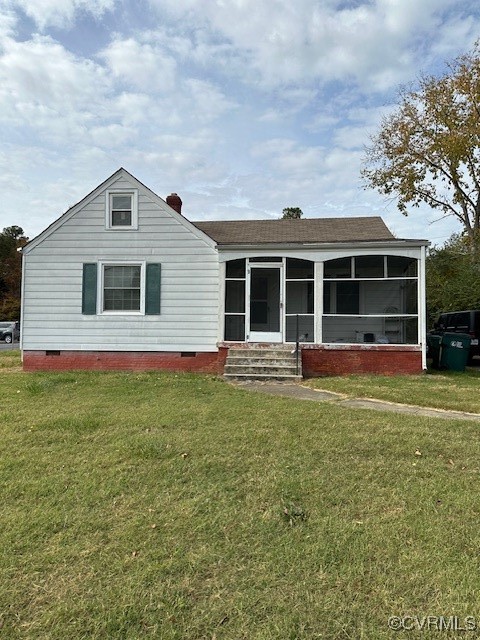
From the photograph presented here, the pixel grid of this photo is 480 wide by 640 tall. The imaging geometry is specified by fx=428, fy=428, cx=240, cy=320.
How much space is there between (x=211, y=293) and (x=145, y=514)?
882cm

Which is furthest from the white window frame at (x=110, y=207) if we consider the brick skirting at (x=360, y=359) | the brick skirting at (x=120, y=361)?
the brick skirting at (x=360, y=359)

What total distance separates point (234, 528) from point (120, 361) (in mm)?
9435

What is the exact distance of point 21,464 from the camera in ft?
13.4

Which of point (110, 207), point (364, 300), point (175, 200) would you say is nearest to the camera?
point (110, 207)

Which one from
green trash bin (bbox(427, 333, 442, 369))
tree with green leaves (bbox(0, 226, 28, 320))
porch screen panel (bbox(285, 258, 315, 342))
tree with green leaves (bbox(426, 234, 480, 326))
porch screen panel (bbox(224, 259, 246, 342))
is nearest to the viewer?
porch screen panel (bbox(224, 259, 246, 342))

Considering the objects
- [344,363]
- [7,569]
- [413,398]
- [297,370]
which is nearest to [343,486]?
[7,569]

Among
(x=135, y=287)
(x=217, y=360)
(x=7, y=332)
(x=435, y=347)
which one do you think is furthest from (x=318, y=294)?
(x=7, y=332)

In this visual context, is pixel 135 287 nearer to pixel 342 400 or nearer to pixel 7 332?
pixel 342 400

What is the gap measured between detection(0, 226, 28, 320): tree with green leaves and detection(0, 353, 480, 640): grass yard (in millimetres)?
47540

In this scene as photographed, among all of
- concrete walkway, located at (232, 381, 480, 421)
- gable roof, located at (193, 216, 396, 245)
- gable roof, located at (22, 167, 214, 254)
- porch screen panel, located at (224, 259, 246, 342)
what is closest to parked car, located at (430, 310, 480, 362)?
gable roof, located at (193, 216, 396, 245)

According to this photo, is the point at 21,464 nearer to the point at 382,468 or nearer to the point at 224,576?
the point at 224,576

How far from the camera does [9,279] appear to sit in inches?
1914

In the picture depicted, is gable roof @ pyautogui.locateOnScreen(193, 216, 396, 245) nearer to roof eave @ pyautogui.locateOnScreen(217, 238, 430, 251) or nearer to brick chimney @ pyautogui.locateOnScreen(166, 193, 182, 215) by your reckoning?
roof eave @ pyautogui.locateOnScreen(217, 238, 430, 251)

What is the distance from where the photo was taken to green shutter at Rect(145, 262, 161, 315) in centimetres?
1173
